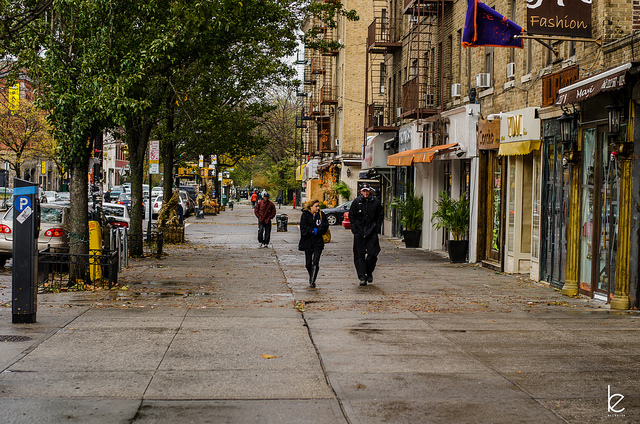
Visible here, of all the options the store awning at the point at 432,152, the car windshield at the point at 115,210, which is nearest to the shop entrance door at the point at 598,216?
the store awning at the point at 432,152

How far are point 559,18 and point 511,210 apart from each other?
18.5 feet

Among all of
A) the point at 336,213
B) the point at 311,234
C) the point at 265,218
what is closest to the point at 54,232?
the point at 311,234

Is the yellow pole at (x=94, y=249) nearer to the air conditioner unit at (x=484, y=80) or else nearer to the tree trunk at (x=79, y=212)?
the tree trunk at (x=79, y=212)

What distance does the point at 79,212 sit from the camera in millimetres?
14930

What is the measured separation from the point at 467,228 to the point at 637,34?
987cm

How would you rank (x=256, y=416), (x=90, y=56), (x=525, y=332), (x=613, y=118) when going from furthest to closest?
(x=90, y=56) → (x=613, y=118) → (x=525, y=332) → (x=256, y=416)

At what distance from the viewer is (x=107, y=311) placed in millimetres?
11320

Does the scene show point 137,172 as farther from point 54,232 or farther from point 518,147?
point 518,147

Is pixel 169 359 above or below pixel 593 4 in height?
below

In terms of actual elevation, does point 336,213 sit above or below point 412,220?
below

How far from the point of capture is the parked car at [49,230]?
16.9 meters

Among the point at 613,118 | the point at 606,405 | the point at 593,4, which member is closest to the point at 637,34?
the point at 613,118

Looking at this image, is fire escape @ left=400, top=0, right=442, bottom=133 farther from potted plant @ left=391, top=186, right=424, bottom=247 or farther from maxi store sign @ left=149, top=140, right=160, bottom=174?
maxi store sign @ left=149, top=140, right=160, bottom=174

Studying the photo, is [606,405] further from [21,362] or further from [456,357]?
[21,362]
